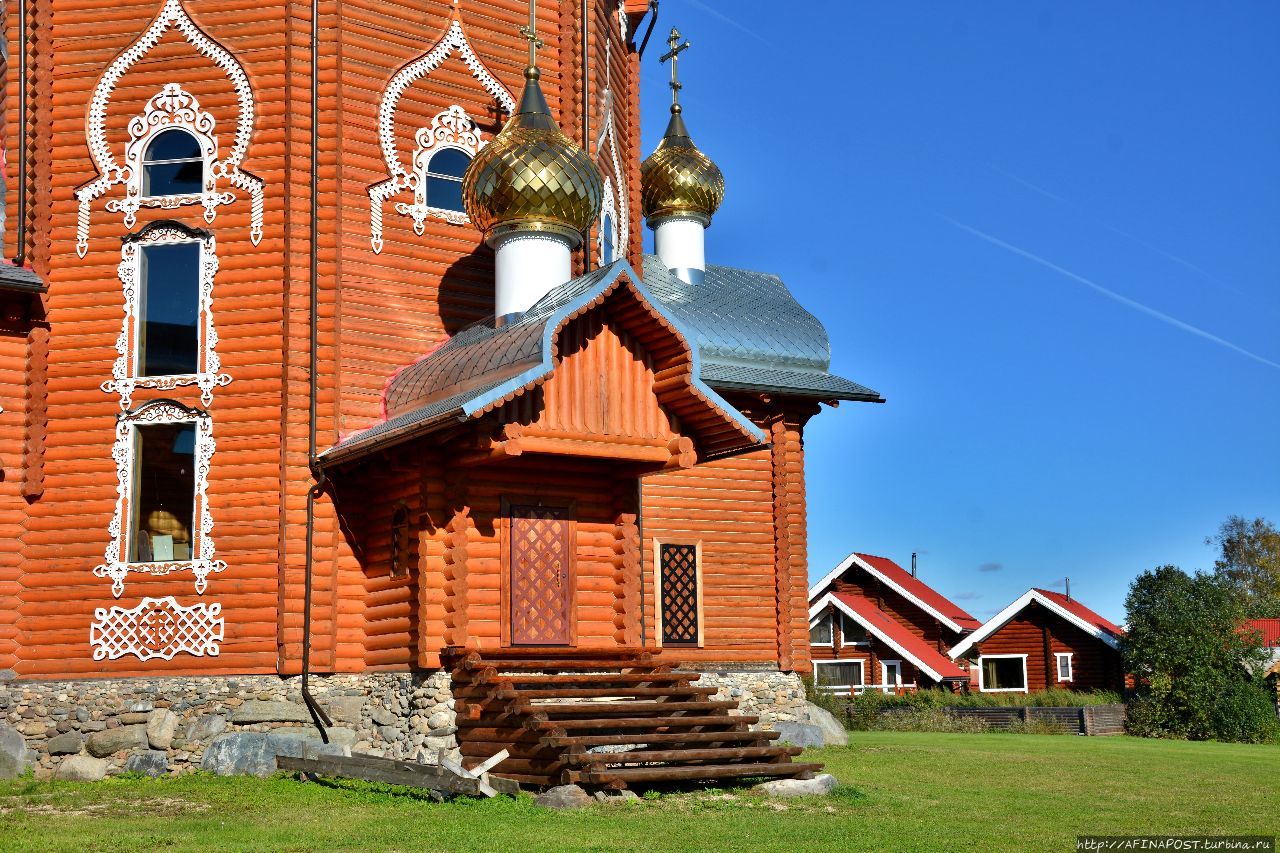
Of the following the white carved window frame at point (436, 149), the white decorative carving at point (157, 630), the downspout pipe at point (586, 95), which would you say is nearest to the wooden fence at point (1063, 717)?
the downspout pipe at point (586, 95)

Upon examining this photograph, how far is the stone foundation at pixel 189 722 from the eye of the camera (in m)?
14.0

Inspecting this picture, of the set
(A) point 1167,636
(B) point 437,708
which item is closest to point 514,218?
(B) point 437,708

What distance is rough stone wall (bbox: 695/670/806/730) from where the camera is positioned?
18.2 meters

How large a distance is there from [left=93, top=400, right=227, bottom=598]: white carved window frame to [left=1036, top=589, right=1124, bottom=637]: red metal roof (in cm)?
2126

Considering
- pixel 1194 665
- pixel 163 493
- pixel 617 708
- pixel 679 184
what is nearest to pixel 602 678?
pixel 617 708

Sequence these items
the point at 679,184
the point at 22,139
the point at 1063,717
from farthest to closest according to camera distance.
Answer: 1. the point at 1063,717
2. the point at 679,184
3. the point at 22,139

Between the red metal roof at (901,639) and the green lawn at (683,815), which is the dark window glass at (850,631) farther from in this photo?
the green lawn at (683,815)

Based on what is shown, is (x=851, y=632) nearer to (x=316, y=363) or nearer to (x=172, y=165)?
(x=316, y=363)

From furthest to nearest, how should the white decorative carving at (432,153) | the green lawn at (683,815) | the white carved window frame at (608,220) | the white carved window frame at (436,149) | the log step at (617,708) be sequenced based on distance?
the white carved window frame at (608,220) → the white carved window frame at (436,149) → the white decorative carving at (432,153) → the log step at (617,708) → the green lawn at (683,815)

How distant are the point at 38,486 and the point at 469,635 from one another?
513 centimetres

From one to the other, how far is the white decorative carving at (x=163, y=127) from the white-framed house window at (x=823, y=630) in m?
21.6

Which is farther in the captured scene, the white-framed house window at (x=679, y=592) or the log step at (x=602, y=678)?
the white-framed house window at (x=679, y=592)

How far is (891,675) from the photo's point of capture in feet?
108

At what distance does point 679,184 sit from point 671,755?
12.0 meters
